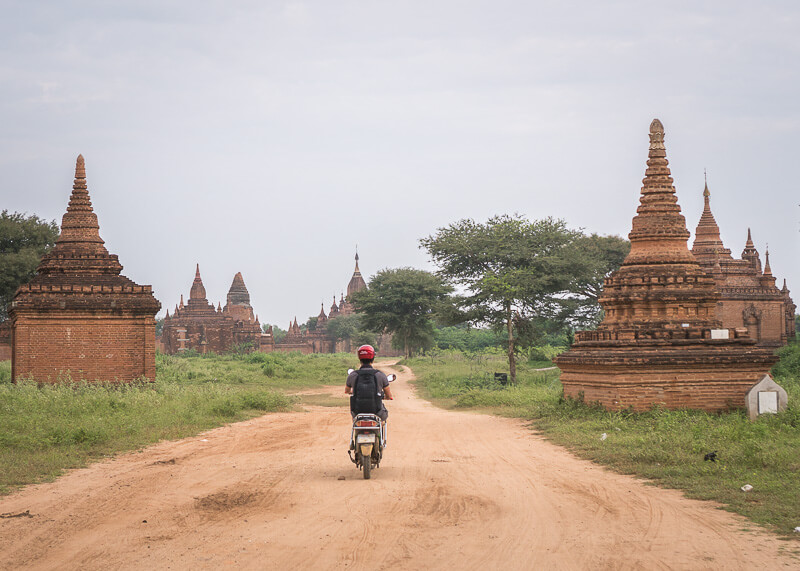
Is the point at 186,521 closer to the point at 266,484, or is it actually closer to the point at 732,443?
the point at 266,484

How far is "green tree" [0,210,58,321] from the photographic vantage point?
39.6m

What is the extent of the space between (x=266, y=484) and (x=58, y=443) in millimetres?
4825

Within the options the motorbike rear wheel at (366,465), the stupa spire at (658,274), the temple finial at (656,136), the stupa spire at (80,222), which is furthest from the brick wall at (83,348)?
the motorbike rear wheel at (366,465)

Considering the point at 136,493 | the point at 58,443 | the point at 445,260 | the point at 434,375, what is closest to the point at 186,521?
the point at 136,493

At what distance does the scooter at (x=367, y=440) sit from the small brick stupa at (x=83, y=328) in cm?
1306

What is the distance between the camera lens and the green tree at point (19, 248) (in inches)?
1559

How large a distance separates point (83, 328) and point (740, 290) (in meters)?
30.5

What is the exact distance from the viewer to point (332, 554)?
22.2 feet

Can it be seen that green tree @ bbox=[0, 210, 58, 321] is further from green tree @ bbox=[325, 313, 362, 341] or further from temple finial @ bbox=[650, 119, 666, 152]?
green tree @ bbox=[325, 313, 362, 341]

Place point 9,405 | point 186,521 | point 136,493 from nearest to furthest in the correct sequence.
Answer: point 186,521
point 136,493
point 9,405

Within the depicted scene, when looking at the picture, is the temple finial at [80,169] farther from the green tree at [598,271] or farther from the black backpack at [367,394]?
the green tree at [598,271]

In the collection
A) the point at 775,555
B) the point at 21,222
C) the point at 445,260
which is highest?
the point at 21,222

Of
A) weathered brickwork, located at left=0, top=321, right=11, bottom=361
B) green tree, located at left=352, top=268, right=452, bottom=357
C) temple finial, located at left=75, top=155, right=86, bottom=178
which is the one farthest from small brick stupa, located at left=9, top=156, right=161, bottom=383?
green tree, located at left=352, top=268, right=452, bottom=357

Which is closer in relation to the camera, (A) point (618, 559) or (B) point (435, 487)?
(A) point (618, 559)
